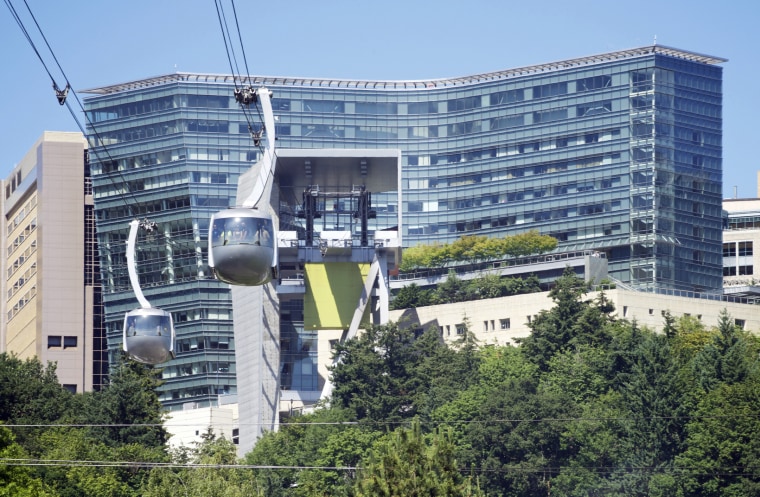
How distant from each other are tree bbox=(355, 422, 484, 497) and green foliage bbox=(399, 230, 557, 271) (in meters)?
93.6

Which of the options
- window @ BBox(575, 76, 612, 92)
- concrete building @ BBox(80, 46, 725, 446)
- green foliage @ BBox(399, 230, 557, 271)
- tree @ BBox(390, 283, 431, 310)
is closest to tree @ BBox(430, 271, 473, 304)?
tree @ BBox(390, 283, 431, 310)

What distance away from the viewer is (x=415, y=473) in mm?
79875

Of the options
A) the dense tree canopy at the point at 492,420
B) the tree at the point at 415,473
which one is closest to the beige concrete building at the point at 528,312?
the dense tree canopy at the point at 492,420

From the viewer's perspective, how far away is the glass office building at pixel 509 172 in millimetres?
183500

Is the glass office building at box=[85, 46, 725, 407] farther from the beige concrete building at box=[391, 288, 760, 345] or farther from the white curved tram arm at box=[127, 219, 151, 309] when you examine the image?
the white curved tram arm at box=[127, 219, 151, 309]

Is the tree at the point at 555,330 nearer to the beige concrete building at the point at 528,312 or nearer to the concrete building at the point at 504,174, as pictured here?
the beige concrete building at the point at 528,312

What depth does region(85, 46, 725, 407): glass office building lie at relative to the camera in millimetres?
183500

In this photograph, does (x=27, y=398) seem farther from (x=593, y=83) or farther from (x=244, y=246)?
(x=593, y=83)

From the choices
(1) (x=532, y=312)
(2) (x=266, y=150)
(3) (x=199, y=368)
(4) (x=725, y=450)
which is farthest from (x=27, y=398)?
(2) (x=266, y=150)

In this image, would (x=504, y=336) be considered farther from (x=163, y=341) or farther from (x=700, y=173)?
(x=163, y=341)

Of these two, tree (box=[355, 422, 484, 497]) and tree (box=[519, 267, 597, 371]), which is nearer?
tree (box=[355, 422, 484, 497])

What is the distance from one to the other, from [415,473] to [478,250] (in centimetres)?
9523

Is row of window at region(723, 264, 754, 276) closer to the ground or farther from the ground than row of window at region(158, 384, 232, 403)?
farther from the ground

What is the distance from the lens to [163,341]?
256 feet
